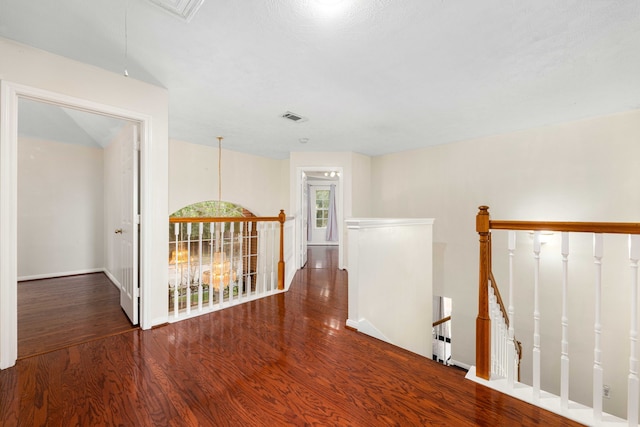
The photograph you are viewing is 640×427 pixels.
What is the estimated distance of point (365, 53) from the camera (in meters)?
2.16

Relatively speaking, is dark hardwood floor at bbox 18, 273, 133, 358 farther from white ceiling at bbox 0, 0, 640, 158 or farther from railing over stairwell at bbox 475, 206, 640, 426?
railing over stairwell at bbox 475, 206, 640, 426

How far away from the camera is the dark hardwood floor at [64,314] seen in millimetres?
2331

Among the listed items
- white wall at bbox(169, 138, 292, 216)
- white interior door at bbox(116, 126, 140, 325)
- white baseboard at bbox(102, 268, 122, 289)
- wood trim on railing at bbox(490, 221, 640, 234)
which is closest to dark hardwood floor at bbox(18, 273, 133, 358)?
white baseboard at bbox(102, 268, 122, 289)

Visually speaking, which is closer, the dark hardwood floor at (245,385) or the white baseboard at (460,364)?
the dark hardwood floor at (245,385)

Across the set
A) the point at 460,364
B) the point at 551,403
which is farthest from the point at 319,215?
the point at 551,403

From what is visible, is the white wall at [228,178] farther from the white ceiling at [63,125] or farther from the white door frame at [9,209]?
the white door frame at [9,209]

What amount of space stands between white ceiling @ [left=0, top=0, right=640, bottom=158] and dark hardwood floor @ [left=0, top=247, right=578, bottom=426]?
95.3 inches

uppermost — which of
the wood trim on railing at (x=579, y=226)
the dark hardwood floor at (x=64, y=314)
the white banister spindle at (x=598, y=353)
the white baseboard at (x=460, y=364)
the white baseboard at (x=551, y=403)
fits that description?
the wood trim on railing at (x=579, y=226)

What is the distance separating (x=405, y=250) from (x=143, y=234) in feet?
10.2

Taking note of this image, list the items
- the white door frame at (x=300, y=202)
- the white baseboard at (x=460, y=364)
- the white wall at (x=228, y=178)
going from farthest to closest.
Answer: the white door frame at (x=300, y=202)
the white wall at (x=228, y=178)
the white baseboard at (x=460, y=364)

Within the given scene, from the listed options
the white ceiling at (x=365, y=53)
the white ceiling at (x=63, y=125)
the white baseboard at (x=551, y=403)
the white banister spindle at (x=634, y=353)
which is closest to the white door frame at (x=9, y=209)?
the white ceiling at (x=365, y=53)

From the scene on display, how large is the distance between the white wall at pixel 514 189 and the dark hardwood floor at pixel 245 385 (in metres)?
3.13

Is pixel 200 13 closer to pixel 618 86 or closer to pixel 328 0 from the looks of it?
pixel 328 0

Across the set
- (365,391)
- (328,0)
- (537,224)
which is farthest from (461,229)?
(328,0)
